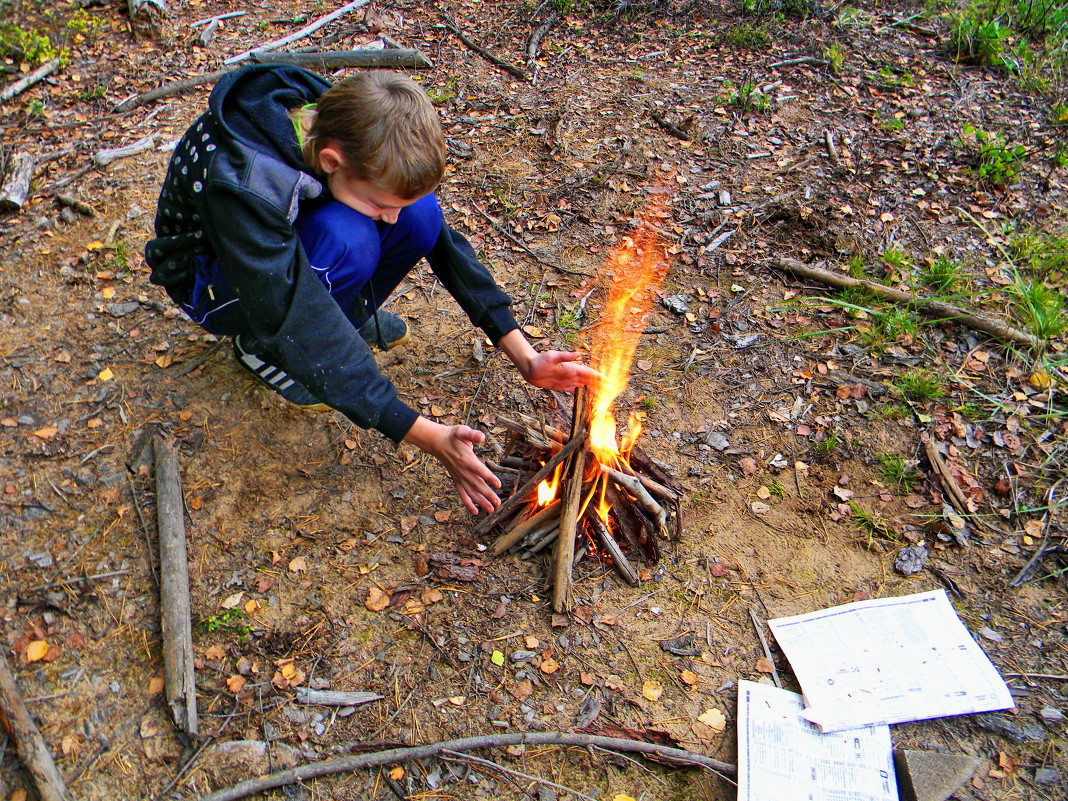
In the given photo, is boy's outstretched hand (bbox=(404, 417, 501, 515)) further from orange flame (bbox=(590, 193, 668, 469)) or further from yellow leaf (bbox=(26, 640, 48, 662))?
yellow leaf (bbox=(26, 640, 48, 662))

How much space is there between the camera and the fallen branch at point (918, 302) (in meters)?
3.65

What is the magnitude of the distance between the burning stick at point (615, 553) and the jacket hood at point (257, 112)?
1.74 meters

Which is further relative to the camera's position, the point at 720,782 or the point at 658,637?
the point at 658,637

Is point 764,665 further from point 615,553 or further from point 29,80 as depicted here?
Answer: point 29,80

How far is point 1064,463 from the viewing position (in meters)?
3.14

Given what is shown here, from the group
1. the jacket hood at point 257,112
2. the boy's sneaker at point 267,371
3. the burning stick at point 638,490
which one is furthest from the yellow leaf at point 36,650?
the burning stick at point 638,490

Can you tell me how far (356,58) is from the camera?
5793 mm

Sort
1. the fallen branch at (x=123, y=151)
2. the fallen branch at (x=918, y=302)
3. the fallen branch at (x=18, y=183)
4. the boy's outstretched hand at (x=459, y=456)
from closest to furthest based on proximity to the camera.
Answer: the boy's outstretched hand at (x=459, y=456)
the fallen branch at (x=918, y=302)
the fallen branch at (x=18, y=183)
the fallen branch at (x=123, y=151)

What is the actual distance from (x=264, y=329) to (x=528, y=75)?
4488mm

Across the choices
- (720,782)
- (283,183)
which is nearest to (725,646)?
(720,782)

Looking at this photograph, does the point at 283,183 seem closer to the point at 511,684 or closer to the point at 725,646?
the point at 511,684

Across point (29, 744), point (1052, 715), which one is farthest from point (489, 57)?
point (1052, 715)

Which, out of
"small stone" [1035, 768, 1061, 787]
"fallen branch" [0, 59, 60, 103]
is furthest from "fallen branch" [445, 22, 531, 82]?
"small stone" [1035, 768, 1061, 787]

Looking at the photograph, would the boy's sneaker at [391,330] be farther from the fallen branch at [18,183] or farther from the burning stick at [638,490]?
the fallen branch at [18,183]
